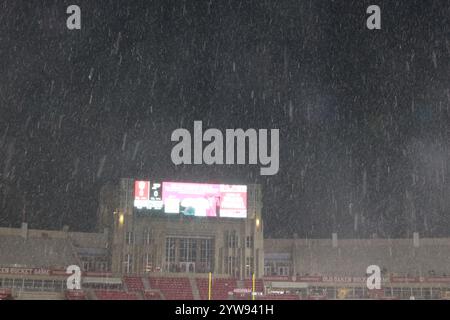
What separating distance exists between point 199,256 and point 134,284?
10038 millimetres

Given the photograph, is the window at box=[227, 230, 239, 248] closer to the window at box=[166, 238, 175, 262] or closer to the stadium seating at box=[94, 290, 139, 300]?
the window at box=[166, 238, 175, 262]

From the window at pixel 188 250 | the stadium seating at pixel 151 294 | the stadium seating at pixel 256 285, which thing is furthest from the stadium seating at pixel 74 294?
the stadium seating at pixel 256 285

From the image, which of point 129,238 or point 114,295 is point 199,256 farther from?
point 114,295

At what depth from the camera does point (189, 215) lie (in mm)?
80250

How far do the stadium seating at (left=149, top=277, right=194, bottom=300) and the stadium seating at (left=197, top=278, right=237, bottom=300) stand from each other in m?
1.48

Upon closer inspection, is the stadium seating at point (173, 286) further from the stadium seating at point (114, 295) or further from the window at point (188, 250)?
the stadium seating at point (114, 295)

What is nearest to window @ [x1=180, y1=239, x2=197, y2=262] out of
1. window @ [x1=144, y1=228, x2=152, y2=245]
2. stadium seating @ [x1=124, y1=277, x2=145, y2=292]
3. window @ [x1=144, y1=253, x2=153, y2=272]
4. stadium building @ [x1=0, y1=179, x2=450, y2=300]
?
stadium building @ [x1=0, y1=179, x2=450, y2=300]

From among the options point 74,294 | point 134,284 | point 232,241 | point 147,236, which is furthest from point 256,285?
point 74,294

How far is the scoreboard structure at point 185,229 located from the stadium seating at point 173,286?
2316mm

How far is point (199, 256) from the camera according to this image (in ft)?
268
